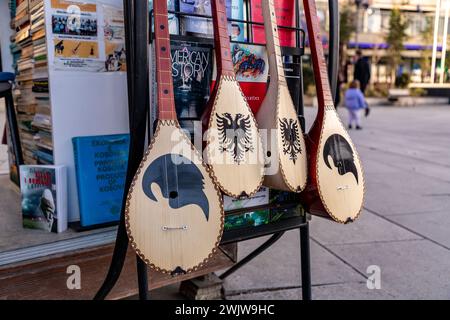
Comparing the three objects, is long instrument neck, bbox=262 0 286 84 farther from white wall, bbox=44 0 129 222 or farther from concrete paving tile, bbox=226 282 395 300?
concrete paving tile, bbox=226 282 395 300

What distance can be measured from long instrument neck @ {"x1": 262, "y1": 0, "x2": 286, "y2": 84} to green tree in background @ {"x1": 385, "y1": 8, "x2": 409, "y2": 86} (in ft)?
76.0

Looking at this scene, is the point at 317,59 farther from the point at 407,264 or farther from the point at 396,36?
the point at 396,36

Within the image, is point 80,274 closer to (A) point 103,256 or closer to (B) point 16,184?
(A) point 103,256

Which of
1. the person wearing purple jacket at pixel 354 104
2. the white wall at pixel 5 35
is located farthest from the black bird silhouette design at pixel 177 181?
the person wearing purple jacket at pixel 354 104

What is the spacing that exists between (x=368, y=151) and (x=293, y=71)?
5.67m

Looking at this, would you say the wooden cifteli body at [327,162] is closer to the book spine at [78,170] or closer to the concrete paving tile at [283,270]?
the book spine at [78,170]

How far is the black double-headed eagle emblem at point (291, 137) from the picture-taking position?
4.66 ft

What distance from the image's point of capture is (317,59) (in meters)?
1.61

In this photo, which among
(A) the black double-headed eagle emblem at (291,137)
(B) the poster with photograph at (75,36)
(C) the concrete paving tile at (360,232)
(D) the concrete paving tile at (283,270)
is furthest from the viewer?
(C) the concrete paving tile at (360,232)

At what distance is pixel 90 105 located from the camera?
189 cm

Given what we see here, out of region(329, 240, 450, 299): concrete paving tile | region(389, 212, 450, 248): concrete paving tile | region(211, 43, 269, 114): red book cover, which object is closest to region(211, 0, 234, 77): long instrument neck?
region(211, 43, 269, 114): red book cover

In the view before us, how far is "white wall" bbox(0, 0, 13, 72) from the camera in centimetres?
298

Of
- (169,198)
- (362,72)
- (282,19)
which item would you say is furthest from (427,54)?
(169,198)
